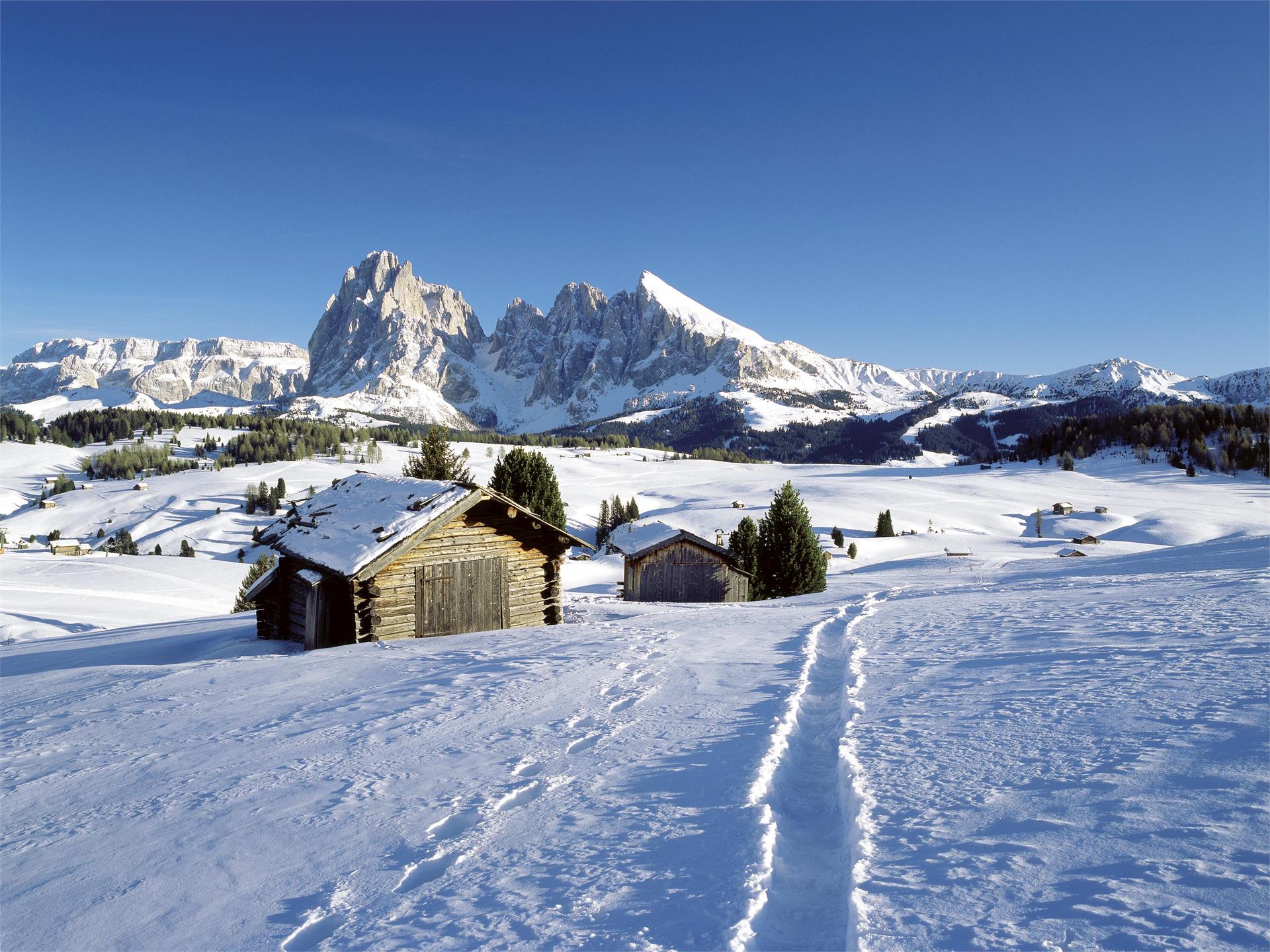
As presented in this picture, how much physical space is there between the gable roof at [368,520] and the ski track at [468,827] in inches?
410

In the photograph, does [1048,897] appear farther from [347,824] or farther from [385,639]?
[385,639]

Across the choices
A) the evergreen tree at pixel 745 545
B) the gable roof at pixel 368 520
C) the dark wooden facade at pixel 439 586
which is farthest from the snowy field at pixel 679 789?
the evergreen tree at pixel 745 545

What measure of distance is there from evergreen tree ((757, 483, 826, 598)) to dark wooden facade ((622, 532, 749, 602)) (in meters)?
2.62

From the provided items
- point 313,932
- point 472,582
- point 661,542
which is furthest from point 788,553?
point 313,932

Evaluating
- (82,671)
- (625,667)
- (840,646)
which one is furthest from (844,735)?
(82,671)

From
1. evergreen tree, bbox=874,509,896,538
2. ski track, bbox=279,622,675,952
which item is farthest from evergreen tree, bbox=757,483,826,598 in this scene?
evergreen tree, bbox=874,509,896,538

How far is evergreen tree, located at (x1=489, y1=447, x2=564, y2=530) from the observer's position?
125 feet

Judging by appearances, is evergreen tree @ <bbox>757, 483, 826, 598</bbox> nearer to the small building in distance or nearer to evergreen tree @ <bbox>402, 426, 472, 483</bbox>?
evergreen tree @ <bbox>402, 426, 472, 483</bbox>

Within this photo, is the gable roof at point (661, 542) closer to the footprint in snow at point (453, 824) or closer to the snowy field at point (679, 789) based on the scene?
the snowy field at point (679, 789)

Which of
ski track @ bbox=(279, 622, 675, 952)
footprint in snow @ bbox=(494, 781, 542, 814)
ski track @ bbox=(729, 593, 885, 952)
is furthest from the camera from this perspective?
footprint in snow @ bbox=(494, 781, 542, 814)

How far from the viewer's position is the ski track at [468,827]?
4844 millimetres

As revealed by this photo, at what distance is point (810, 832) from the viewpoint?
5.84 metres

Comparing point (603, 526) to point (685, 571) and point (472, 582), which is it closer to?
point (685, 571)

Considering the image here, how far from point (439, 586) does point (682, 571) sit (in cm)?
2218
